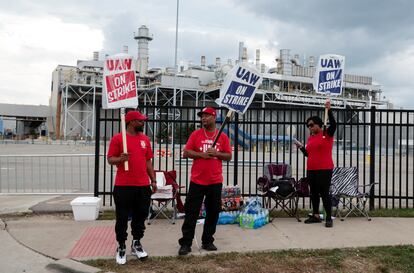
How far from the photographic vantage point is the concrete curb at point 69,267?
5.21 m

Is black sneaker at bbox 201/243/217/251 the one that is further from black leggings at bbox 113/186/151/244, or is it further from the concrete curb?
the concrete curb

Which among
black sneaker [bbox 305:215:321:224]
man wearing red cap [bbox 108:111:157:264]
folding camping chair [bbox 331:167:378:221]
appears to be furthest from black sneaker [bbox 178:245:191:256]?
folding camping chair [bbox 331:167:378:221]

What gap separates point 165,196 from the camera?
7.53 meters

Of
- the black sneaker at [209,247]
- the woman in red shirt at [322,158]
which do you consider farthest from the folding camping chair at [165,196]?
→ the woman in red shirt at [322,158]

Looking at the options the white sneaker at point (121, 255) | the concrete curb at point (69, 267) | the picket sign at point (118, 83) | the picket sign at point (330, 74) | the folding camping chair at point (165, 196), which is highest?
the picket sign at point (330, 74)

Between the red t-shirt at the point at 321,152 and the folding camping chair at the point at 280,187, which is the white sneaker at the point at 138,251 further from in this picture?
the red t-shirt at the point at 321,152

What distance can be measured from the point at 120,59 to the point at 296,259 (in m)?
3.67

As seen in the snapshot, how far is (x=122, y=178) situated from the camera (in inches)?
219

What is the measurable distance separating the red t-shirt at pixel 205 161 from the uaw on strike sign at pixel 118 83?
1089mm

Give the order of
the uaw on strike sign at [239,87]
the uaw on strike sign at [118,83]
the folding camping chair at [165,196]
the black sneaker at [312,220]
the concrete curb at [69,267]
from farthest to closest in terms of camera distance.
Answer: the black sneaker at [312,220]
the folding camping chair at [165,196]
the uaw on strike sign at [239,87]
the uaw on strike sign at [118,83]
the concrete curb at [69,267]

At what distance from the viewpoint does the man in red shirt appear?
5927 millimetres

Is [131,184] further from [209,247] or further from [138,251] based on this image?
[209,247]

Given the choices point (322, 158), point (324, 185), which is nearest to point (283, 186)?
point (324, 185)

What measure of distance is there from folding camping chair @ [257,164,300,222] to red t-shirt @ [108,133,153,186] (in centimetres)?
295
